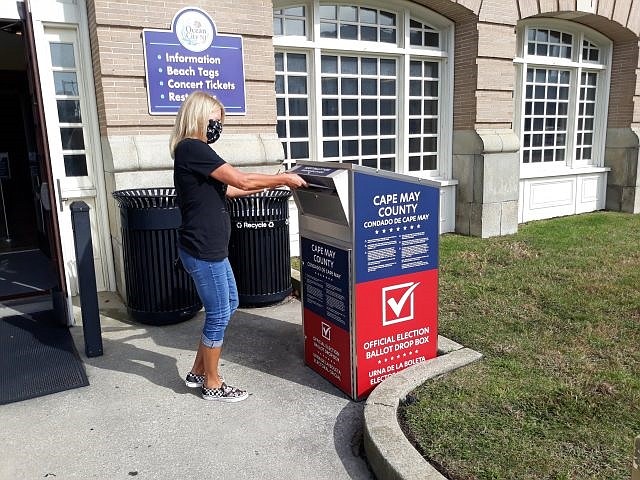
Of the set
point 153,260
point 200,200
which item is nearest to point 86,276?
point 153,260

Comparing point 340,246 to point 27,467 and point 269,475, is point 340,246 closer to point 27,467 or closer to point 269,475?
point 269,475

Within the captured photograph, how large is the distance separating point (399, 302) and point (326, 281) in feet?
1.64

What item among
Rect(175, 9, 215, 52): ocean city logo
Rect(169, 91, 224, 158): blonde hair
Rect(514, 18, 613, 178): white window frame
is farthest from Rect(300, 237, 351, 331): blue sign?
Rect(514, 18, 613, 178): white window frame

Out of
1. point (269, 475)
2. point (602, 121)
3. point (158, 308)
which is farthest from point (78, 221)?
point (602, 121)

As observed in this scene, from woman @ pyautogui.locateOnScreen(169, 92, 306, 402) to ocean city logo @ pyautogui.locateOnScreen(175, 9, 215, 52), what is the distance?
2685 mm

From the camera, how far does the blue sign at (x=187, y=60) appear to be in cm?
539

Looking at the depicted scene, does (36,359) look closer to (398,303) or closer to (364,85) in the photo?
(398,303)

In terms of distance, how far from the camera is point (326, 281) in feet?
11.6

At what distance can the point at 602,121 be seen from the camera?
10734mm

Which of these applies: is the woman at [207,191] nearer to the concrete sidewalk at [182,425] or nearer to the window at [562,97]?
the concrete sidewalk at [182,425]

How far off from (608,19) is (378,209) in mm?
8525

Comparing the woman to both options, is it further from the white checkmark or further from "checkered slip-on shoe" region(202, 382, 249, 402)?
the white checkmark

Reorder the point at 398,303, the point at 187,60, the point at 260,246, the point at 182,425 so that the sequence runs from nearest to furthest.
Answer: the point at 182,425 → the point at 398,303 → the point at 260,246 → the point at 187,60

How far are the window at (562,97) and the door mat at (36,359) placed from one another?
8.07 m
